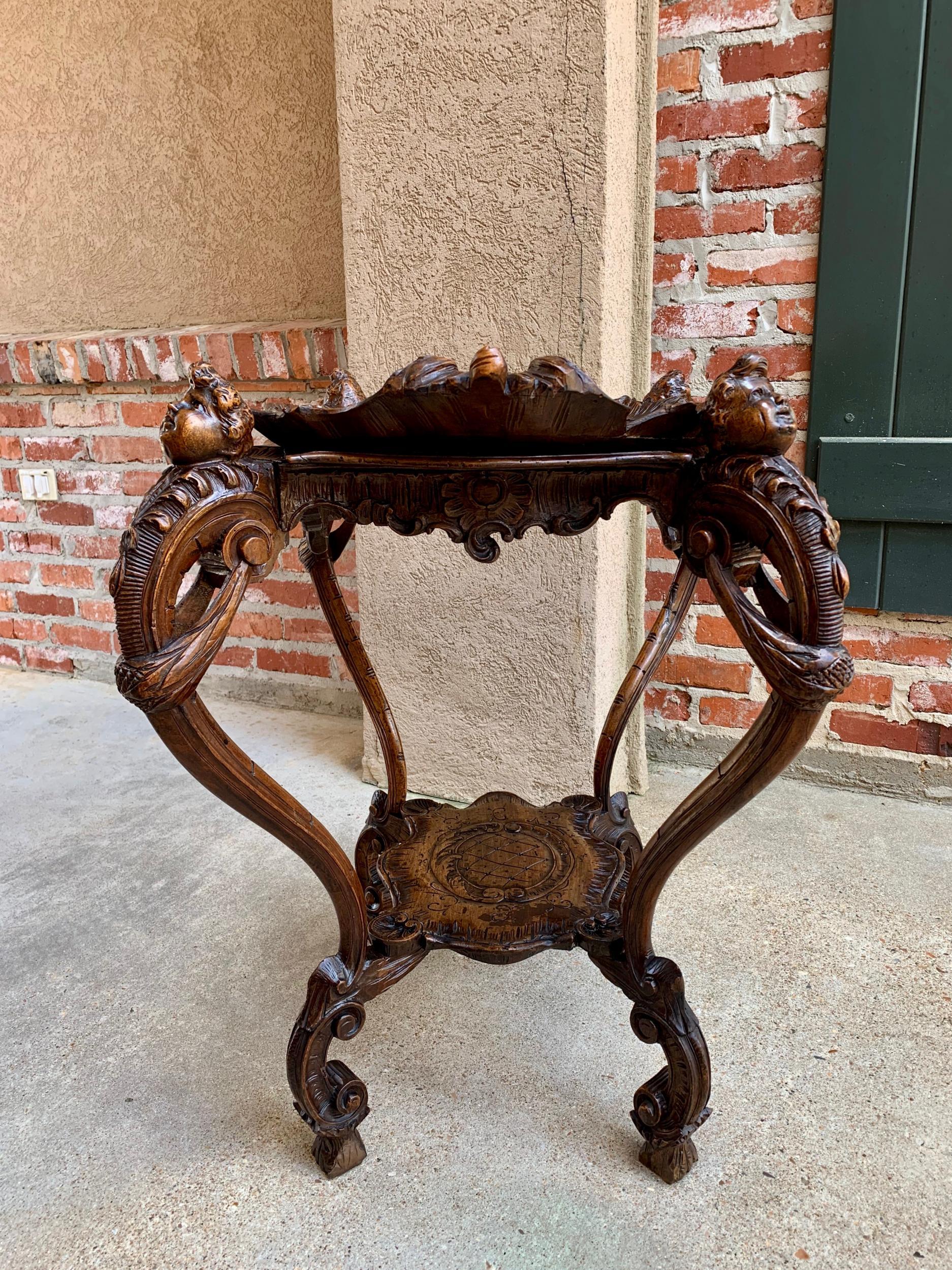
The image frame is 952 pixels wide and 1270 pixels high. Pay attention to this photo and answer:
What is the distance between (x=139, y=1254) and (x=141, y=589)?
30.5 inches

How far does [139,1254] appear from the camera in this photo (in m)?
0.98

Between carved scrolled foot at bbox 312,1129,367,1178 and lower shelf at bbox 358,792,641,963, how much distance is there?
23cm

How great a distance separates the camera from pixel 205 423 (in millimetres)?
907

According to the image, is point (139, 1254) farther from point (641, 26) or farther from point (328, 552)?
point (641, 26)

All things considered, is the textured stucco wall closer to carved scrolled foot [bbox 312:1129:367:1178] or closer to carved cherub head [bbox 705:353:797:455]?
carved cherub head [bbox 705:353:797:455]

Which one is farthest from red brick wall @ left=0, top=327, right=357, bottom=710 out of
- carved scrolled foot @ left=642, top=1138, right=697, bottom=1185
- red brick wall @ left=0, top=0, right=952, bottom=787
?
carved scrolled foot @ left=642, top=1138, right=697, bottom=1185

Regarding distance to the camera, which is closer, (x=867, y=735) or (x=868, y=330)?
(x=868, y=330)

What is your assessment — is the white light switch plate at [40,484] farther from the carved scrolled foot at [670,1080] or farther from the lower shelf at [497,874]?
the carved scrolled foot at [670,1080]

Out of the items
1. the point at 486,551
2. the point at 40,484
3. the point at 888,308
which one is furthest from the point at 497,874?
the point at 40,484

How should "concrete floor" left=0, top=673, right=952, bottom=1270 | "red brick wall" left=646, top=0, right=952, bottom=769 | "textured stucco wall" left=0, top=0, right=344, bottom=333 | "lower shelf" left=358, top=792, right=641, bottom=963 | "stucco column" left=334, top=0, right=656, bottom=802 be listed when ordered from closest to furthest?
"concrete floor" left=0, top=673, right=952, bottom=1270 → "lower shelf" left=358, top=792, right=641, bottom=963 → "stucco column" left=334, top=0, right=656, bottom=802 → "red brick wall" left=646, top=0, right=952, bottom=769 → "textured stucco wall" left=0, top=0, right=344, bottom=333

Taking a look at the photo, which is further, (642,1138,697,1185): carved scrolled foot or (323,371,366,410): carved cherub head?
(323,371,366,410): carved cherub head

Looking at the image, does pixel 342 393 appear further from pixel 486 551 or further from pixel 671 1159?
pixel 671 1159

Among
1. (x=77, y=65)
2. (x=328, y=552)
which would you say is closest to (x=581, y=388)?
(x=328, y=552)

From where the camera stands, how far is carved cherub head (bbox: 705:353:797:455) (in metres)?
0.86
